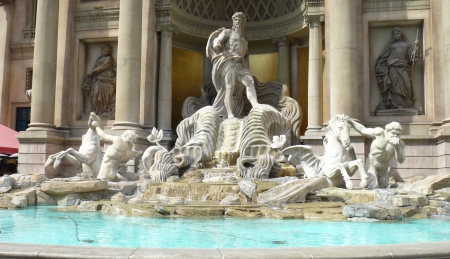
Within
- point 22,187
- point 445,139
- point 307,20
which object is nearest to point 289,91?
point 307,20

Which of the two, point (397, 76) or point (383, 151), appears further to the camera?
point (397, 76)

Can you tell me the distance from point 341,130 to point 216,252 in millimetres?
8443

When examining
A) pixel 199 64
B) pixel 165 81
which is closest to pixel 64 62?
pixel 165 81

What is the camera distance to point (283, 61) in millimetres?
21094

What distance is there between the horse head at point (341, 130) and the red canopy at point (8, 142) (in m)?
12.5

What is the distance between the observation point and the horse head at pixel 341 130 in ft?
41.3

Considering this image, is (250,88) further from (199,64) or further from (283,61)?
(199,64)

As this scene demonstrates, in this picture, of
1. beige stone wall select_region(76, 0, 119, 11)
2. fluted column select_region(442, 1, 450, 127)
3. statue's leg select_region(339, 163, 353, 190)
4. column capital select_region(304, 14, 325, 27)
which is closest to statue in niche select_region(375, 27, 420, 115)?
fluted column select_region(442, 1, 450, 127)

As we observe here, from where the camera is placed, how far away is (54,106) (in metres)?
19.6

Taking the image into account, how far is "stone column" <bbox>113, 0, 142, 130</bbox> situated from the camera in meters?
18.1

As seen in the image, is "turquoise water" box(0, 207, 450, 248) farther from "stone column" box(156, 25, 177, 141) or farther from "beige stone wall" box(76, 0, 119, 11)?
"beige stone wall" box(76, 0, 119, 11)

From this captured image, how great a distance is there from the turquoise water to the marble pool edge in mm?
1423

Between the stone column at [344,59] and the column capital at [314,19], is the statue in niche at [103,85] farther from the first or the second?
the stone column at [344,59]

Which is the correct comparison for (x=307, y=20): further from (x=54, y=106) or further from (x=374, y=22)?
(x=54, y=106)
